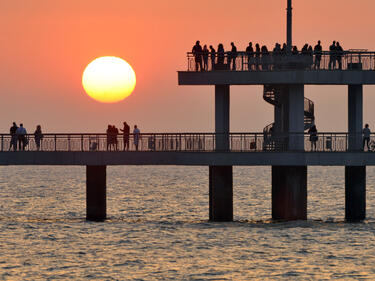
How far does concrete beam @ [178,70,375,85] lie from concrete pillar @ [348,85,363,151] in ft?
9.45

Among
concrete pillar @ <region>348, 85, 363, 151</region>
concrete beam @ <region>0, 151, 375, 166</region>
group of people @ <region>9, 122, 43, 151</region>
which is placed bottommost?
concrete beam @ <region>0, 151, 375, 166</region>

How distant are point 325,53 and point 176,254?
15723 millimetres

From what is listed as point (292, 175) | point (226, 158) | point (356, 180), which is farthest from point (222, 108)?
point (356, 180)

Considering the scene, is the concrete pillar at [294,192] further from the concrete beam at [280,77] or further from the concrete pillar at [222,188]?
the concrete beam at [280,77]

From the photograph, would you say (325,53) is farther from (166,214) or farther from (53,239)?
(166,214)

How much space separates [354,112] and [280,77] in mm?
6306

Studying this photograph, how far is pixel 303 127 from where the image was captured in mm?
63156

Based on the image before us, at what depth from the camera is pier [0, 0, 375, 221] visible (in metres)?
60.2

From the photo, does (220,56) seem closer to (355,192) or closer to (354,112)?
(354,112)

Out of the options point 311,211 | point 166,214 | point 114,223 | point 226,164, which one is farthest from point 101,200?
point 311,211

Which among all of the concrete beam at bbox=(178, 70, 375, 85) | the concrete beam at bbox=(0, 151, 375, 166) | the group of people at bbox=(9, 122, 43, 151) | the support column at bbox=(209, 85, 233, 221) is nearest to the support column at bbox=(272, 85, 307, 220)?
the concrete beam at bbox=(0, 151, 375, 166)

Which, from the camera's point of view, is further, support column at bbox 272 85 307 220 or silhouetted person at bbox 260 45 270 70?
silhouetted person at bbox 260 45 270 70

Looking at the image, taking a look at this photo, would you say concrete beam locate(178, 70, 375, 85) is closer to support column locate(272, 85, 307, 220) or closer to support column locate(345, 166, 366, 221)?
support column locate(272, 85, 307, 220)

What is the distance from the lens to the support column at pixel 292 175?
6119 cm
